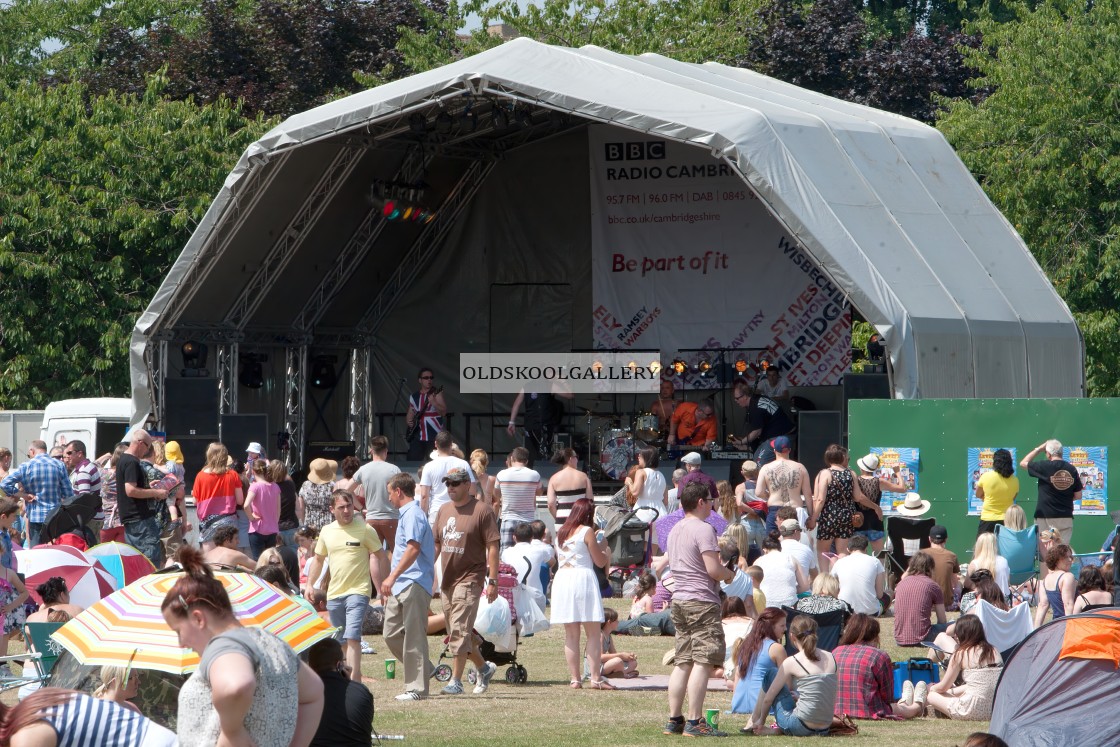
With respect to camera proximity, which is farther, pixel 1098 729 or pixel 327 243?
pixel 327 243

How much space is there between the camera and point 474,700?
31.1 ft

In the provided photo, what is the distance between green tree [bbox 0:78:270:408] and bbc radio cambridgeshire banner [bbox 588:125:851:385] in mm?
7890

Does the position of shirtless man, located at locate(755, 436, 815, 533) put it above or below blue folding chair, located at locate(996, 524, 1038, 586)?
above

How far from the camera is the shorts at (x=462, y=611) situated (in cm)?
945

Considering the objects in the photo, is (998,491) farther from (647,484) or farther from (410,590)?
(410,590)

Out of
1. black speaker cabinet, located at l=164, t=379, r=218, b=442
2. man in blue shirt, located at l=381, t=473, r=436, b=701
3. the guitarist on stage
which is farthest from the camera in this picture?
the guitarist on stage

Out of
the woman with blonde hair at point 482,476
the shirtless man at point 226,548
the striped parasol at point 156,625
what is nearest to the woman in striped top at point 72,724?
the striped parasol at point 156,625

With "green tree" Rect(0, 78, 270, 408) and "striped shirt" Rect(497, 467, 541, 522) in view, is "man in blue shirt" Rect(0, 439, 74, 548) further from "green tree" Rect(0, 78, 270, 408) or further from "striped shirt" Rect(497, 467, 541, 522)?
"green tree" Rect(0, 78, 270, 408)

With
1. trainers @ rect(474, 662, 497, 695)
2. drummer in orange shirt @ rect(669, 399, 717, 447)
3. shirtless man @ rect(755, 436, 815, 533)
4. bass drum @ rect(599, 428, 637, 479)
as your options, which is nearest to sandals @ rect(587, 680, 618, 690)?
trainers @ rect(474, 662, 497, 695)

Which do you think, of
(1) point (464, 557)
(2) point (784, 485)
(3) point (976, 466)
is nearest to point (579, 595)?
(1) point (464, 557)

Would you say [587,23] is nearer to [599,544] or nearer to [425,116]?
[425,116]

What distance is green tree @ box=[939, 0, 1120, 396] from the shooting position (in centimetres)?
2330

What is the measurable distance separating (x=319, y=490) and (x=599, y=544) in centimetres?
429

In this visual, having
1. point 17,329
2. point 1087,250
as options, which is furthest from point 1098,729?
point 17,329
